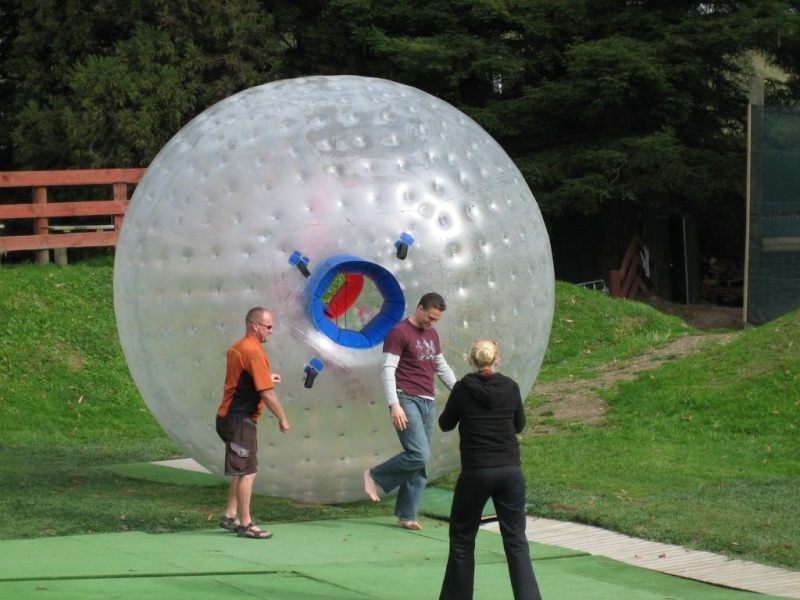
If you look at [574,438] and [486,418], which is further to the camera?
[574,438]

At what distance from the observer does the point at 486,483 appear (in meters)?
6.24

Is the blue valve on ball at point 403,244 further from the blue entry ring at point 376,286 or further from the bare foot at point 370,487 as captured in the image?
the bare foot at point 370,487

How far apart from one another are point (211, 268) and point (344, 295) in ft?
3.46

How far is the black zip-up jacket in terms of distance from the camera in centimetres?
629

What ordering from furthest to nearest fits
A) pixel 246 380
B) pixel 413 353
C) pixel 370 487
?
pixel 370 487, pixel 413 353, pixel 246 380

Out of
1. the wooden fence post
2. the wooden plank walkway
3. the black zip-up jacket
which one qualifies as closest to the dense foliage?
the wooden fence post

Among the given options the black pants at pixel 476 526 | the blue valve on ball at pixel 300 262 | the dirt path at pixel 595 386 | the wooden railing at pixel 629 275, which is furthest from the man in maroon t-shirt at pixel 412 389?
the wooden railing at pixel 629 275

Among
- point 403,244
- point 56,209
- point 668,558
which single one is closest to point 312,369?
point 403,244

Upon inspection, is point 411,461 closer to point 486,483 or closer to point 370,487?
point 370,487

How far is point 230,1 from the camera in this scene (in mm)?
23672

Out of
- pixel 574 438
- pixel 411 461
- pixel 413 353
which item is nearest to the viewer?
pixel 413 353

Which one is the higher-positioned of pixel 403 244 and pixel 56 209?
pixel 56 209

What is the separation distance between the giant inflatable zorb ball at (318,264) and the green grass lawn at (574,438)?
83cm

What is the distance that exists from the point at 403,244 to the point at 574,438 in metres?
4.57
